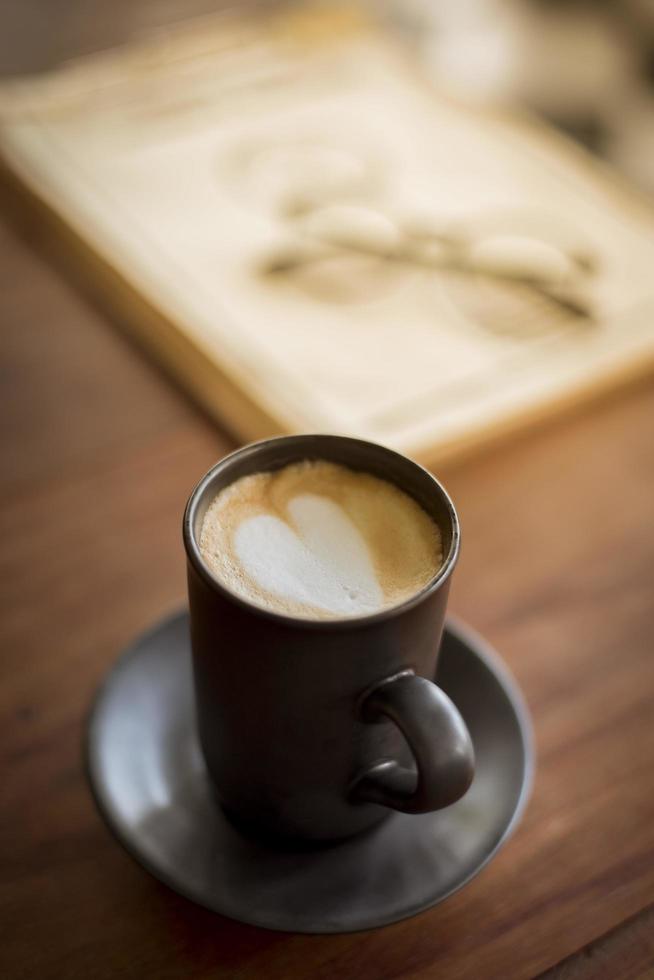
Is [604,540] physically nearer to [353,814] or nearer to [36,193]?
[353,814]

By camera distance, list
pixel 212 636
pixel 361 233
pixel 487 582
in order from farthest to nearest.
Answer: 1. pixel 361 233
2. pixel 487 582
3. pixel 212 636

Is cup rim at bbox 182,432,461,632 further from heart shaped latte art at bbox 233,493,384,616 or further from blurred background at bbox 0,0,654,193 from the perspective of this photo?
blurred background at bbox 0,0,654,193

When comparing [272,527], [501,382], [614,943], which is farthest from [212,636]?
[501,382]

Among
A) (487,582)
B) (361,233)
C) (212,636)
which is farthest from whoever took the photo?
(361,233)

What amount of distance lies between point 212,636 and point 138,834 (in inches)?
4.0

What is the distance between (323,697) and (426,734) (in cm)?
4

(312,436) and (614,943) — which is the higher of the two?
(312,436)

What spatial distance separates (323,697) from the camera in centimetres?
36

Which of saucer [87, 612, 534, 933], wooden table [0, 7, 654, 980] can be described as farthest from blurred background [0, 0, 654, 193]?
saucer [87, 612, 534, 933]

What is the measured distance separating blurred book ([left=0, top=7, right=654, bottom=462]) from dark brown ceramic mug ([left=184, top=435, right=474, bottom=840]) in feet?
0.70

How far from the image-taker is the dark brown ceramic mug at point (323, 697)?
0.35 metres

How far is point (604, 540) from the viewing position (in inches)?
22.5

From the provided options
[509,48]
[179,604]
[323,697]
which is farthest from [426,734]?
[509,48]

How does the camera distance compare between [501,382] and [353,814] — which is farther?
[501,382]
